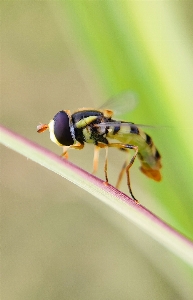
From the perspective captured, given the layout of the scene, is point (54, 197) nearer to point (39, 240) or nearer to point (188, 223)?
point (39, 240)

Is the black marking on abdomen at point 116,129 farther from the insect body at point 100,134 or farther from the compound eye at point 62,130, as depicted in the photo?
the compound eye at point 62,130

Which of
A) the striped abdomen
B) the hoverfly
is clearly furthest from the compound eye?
the striped abdomen

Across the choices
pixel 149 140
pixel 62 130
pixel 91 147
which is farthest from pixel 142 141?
pixel 91 147

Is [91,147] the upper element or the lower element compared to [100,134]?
lower

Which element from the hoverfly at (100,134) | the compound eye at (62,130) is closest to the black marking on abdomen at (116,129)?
the hoverfly at (100,134)

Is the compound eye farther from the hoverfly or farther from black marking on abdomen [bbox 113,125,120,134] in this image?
black marking on abdomen [bbox 113,125,120,134]

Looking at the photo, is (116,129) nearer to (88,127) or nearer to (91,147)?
(88,127)

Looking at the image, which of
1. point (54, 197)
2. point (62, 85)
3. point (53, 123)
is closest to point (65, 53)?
point (62, 85)
